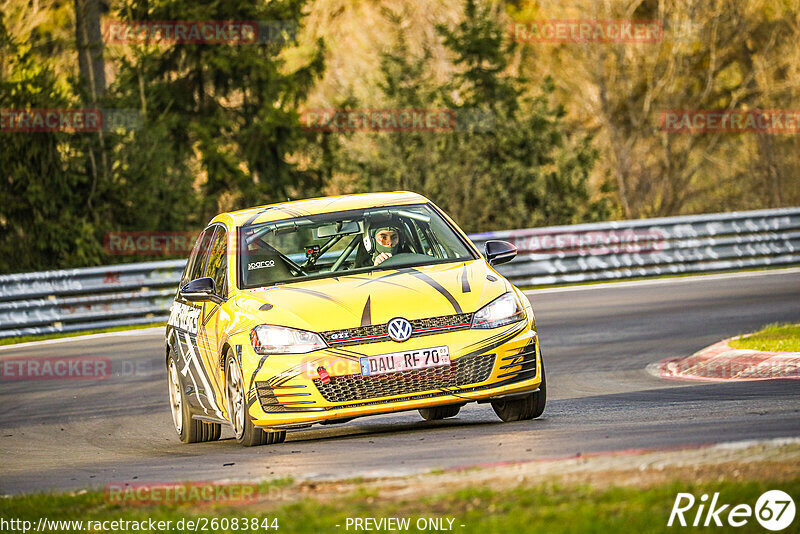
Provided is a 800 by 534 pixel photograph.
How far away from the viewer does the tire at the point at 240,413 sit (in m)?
9.19

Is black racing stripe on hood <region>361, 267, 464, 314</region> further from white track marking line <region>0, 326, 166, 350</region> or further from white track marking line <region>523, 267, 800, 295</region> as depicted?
white track marking line <region>523, 267, 800, 295</region>

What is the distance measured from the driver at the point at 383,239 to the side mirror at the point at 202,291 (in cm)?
118

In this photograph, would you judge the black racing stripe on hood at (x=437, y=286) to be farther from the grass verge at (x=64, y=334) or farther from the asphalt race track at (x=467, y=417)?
the grass verge at (x=64, y=334)

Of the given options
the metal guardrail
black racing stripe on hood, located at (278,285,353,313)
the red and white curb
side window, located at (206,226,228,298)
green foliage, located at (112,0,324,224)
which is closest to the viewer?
black racing stripe on hood, located at (278,285,353,313)

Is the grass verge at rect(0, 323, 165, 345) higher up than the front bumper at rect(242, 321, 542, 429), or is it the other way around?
the front bumper at rect(242, 321, 542, 429)

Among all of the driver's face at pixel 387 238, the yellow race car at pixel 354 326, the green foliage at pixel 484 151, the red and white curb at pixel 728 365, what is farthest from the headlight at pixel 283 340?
the green foliage at pixel 484 151

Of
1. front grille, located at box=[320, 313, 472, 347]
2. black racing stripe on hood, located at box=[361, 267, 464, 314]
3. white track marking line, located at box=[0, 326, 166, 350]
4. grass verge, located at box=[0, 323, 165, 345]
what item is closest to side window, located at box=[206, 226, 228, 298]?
black racing stripe on hood, located at box=[361, 267, 464, 314]

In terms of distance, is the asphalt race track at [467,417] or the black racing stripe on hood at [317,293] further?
the black racing stripe on hood at [317,293]

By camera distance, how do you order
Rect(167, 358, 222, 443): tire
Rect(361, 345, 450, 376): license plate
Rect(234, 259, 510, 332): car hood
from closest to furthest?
1. Rect(361, 345, 450, 376): license plate
2. Rect(234, 259, 510, 332): car hood
3. Rect(167, 358, 222, 443): tire

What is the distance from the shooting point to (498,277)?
962cm

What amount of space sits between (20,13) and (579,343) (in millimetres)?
20730

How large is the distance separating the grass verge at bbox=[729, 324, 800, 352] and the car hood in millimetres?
4497

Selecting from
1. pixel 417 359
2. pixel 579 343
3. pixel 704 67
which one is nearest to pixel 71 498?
pixel 417 359

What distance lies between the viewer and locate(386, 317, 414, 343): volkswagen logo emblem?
8.82 meters
